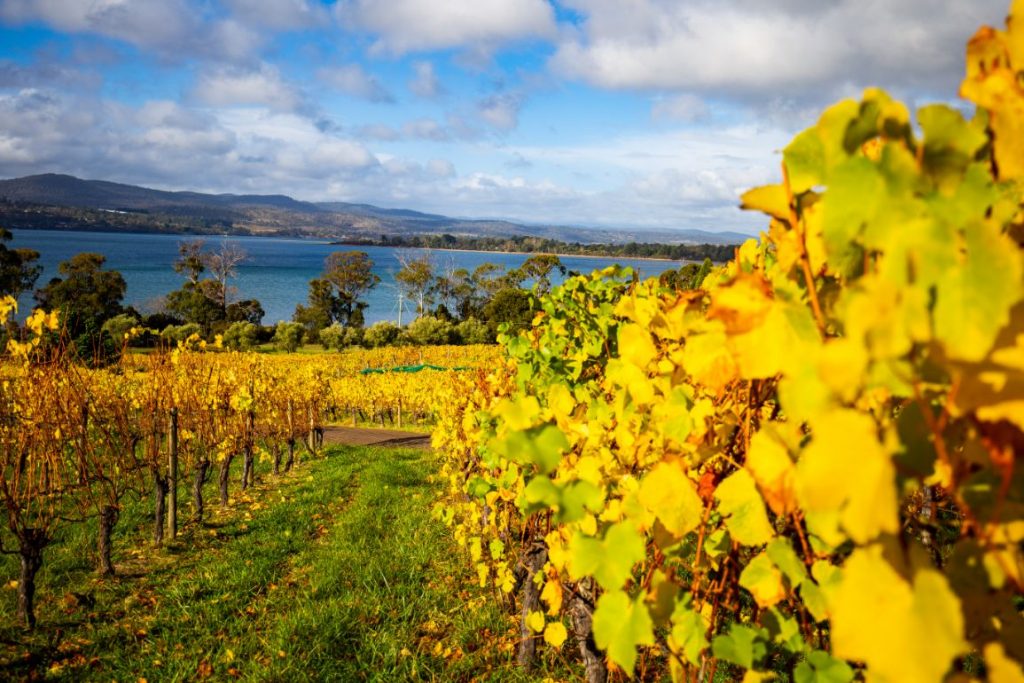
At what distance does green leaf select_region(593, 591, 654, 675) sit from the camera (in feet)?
2.64

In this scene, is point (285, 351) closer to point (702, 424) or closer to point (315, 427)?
point (315, 427)

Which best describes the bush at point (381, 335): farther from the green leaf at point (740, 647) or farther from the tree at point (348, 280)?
the green leaf at point (740, 647)

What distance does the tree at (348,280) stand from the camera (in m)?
60.5

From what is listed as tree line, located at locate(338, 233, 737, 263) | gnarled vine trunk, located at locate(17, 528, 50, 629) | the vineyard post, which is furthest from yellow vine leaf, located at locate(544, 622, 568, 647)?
tree line, located at locate(338, 233, 737, 263)

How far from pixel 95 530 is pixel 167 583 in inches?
89.9

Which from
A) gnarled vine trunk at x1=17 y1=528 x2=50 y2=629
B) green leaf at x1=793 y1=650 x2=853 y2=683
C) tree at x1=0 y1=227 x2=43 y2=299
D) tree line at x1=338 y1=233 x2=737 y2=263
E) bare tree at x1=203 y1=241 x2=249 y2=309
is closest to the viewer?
green leaf at x1=793 y1=650 x2=853 y2=683

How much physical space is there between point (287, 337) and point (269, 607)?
38473mm

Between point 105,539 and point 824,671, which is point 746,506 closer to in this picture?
point 824,671

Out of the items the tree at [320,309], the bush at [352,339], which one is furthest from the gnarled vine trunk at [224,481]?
the tree at [320,309]

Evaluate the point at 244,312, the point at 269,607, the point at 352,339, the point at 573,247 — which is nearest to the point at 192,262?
the point at 244,312

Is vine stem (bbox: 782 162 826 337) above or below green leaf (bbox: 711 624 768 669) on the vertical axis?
above

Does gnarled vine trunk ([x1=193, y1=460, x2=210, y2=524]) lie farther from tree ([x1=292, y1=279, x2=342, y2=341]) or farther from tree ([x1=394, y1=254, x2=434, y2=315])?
tree ([x1=394, y1=254, x2=434, y2=315])

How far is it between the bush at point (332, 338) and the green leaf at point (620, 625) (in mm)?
43491

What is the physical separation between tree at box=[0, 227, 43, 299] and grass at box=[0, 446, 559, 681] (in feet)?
138
